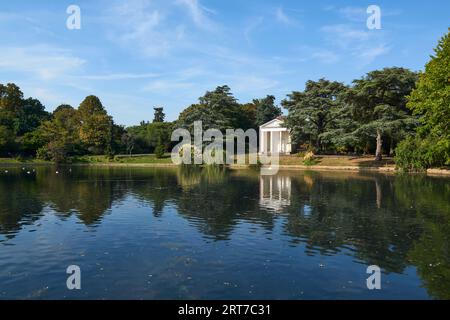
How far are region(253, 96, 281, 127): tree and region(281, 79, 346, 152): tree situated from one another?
28816 mm

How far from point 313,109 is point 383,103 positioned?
39.3ft

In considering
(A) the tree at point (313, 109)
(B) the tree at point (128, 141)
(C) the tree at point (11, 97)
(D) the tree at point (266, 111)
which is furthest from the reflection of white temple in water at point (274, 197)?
(C) the tree at point (11, 97)

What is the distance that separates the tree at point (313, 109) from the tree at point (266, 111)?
2882 centimetres

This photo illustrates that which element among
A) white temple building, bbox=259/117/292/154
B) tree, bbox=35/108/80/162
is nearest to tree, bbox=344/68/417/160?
white temple building, bbox=259/117/292/154

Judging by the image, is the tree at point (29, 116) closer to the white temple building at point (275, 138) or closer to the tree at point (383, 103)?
the white temple building at point (275, 138)

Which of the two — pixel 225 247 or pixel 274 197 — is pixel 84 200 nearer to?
pixel 274 197

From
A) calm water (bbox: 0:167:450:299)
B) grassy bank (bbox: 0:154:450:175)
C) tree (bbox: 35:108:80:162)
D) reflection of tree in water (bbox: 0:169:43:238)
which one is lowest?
calm water (bbox: 0:167:450:299)

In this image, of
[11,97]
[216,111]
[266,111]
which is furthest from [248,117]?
[11,97]

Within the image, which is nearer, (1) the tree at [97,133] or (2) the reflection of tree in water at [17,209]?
(2) the reflection of tree in water at [17,209]

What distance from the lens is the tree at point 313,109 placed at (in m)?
65.1

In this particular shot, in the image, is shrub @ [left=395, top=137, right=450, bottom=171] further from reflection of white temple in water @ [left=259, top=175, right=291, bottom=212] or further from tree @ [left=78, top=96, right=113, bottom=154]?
tree @ [left=78, top=96, right=113, bottom=154]

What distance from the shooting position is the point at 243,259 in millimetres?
12445

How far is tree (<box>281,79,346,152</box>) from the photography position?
214ft

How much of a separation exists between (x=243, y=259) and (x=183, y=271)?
82.5 inches
